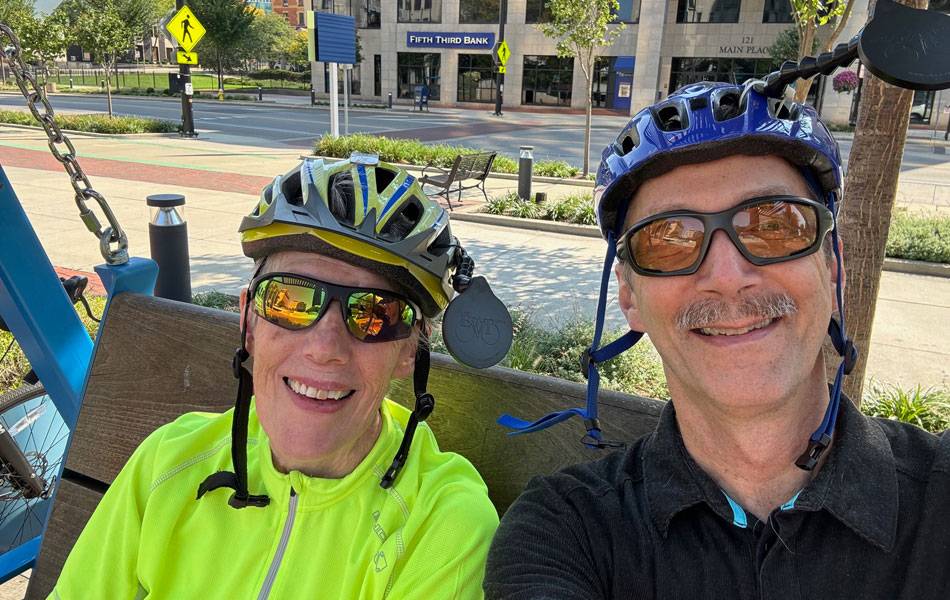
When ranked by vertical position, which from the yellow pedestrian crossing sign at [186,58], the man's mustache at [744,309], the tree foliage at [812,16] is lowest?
the man's mustache at [744,309]

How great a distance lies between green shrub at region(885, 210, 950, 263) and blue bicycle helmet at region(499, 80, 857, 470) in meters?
8.53

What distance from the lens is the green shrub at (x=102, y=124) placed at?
22.5m

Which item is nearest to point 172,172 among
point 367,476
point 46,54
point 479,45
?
point 46,54

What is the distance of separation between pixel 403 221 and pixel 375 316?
0.87 ft

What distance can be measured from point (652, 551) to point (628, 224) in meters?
0.79

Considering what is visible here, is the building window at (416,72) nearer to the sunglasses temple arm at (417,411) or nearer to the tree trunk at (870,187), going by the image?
the tree trunk at (870,187)

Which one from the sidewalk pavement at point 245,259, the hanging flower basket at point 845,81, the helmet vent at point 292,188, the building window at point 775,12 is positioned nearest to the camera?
the helmet vent at point 292,188

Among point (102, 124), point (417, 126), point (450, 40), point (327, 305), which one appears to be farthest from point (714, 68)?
point (327, 305)

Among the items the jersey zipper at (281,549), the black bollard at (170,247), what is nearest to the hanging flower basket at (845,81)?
the black bollard at (170,247)

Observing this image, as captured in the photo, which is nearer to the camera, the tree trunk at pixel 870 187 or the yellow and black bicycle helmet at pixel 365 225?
the yellow and black bicycle helmet at pixel 365 225

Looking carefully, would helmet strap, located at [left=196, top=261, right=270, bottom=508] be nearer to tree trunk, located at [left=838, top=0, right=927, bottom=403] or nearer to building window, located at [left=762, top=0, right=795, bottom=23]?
tree trunk, located at [left=838, top=0, right=927, bottom=403]

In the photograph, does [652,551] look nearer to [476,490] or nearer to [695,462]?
[695,462]

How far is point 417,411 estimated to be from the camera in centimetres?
202

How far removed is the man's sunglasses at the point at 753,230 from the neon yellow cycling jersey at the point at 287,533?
2.59 ft
